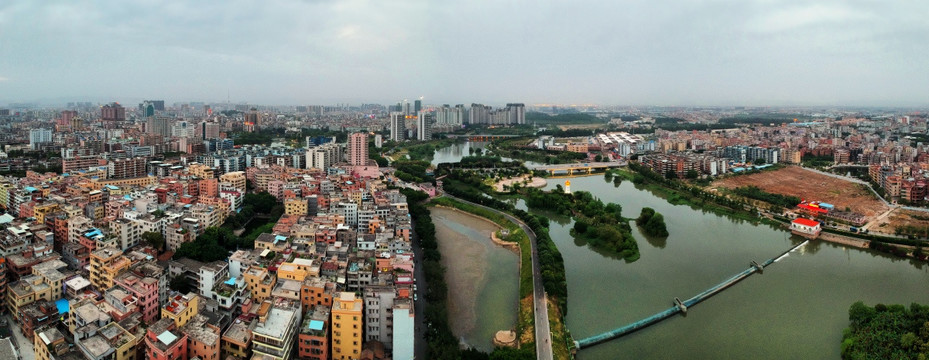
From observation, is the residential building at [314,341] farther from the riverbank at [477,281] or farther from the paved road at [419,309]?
the riverbank at [477,281]

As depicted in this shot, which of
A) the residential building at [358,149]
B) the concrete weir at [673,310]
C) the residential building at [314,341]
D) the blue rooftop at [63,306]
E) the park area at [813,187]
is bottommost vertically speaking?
the concrete weir at [673,310]

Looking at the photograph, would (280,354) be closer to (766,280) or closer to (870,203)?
(766,280)

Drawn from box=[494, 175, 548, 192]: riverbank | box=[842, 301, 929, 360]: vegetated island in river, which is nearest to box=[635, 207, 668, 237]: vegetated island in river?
box=[842, 301, 929, 360]: vegetated island in river

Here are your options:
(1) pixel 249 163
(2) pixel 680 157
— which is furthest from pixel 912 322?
(1) pixel 249 163

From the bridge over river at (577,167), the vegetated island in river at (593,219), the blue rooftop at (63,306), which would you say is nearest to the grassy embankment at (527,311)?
the vegetated island in river at (593,219)

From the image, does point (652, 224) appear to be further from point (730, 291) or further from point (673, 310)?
point (673, 310)

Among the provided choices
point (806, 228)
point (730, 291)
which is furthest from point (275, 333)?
point (806, 228)

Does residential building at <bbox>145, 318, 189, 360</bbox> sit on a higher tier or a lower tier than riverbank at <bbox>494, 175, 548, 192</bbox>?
lower

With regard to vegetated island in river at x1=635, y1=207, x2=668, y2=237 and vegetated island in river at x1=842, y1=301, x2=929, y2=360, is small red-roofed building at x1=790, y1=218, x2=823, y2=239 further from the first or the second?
vegetated island in river at x1=842, y1=301, x2=929, y2=360
